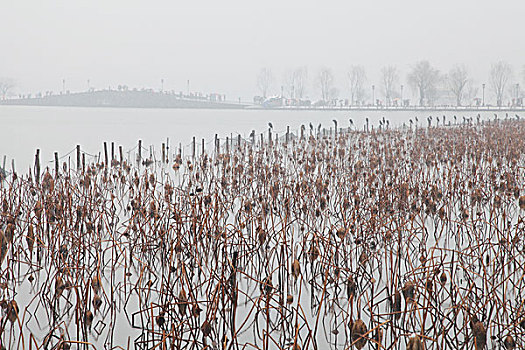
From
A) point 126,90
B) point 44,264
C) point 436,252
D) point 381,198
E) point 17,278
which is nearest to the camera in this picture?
point 17,278

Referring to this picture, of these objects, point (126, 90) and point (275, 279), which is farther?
point (126, 90)

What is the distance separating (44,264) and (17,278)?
28 centimetres

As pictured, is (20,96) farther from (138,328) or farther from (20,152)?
(138,328)

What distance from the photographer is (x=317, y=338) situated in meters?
3.01

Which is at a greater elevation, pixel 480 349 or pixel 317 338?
pixel 480 349

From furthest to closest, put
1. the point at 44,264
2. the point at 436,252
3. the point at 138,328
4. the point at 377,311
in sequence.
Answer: the point at 436,252 < the point at 44,264 < the point at 377,311 < the point at 138,328

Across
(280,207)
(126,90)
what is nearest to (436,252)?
(280,207)

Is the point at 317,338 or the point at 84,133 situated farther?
the point at 84,133

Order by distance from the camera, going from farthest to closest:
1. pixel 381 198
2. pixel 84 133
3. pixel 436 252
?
pixel 84 133
pixel 381 198
pixel 436 252

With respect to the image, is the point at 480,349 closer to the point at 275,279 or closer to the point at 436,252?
the point at 275,279

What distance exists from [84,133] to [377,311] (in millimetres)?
27207

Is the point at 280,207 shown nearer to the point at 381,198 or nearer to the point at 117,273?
the point at 381,198

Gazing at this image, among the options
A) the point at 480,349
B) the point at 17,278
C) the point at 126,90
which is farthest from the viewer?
the point at 126,90

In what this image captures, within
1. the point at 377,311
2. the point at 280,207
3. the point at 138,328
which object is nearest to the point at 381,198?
the point at 280,207
